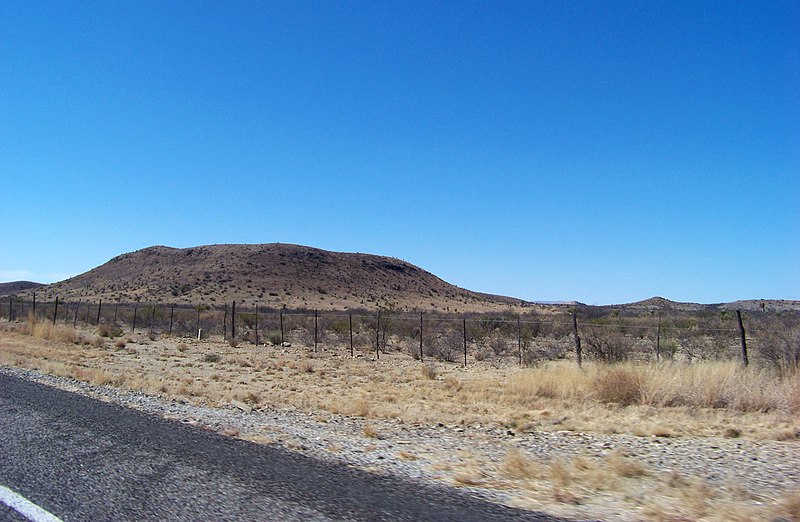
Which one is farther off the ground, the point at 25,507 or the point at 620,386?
the point at 620,386

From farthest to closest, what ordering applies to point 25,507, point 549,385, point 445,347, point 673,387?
1. point 445,347
2. point 549,385
3. point 673,387
4. point 25,507

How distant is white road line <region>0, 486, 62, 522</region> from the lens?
5.30 meters

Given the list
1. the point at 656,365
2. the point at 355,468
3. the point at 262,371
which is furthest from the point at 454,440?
the point at 262,371

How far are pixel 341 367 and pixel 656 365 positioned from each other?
14282 mm

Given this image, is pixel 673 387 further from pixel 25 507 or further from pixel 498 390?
Answer: pixel 25 507

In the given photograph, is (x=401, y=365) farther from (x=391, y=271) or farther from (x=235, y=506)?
(x=391, y=271)

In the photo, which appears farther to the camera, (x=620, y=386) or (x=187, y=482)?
(x=620, y=386)

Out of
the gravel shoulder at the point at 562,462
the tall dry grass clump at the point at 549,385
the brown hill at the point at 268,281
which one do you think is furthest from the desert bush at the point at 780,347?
the brown hill at the point at 268,281

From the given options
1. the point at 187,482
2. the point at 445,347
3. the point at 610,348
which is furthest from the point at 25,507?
the point at 445,347

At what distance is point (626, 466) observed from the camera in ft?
24.9

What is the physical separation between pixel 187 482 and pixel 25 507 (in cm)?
152

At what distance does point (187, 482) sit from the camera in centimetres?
644

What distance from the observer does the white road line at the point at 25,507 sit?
17.4 ft

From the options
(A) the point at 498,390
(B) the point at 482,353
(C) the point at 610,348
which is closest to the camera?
(A) the point at 498,390
